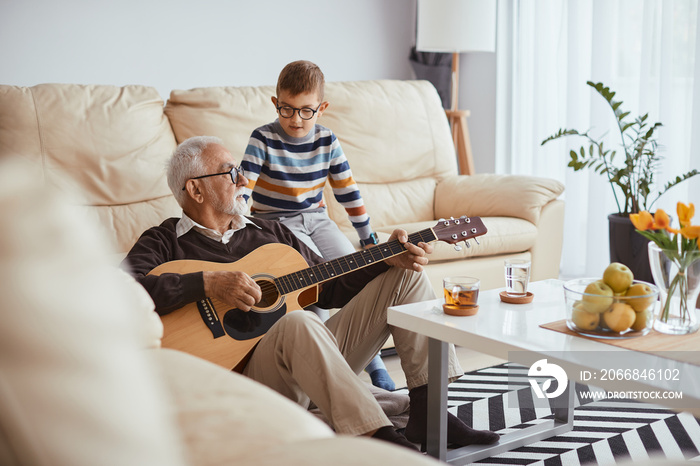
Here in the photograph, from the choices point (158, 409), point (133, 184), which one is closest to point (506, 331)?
point (158, 409)

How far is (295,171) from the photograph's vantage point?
2.44m

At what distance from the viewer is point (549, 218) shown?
3137mm

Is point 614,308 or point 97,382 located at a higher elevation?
point 97,382

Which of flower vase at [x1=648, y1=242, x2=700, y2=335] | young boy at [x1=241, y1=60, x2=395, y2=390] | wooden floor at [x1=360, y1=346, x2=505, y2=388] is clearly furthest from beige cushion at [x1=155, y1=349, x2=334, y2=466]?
wooden floor at [x1=360, y1=346, x2=505, y2=388]

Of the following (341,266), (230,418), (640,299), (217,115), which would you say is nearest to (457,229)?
(341,266)

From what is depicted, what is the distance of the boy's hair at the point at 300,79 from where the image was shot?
7.47 ft

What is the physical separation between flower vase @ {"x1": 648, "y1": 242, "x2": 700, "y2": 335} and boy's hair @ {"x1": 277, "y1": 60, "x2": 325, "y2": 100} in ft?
3.90

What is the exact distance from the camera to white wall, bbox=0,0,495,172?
333 centimetres

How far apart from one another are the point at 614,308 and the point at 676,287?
142 mm

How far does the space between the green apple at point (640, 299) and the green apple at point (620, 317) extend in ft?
0.04

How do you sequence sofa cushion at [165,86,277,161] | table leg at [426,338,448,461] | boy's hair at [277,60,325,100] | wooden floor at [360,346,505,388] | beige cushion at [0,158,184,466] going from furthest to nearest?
sofa cushion at [165,86,277,161], wooden floor at [360,346,505,388], boy's hair at [277,60,325,100], table leg at [426,338,448,461], beige cushion at [0,158,184,466]

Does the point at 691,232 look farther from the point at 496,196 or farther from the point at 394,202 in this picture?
the point at 394,202

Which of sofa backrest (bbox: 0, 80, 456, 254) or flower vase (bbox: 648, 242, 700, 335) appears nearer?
flower vase (bbox: 648, 242, 700, 335)

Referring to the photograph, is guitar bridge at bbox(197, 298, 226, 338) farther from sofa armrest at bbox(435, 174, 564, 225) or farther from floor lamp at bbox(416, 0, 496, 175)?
floor lamp at bbox(416, 0, 496, 175)
